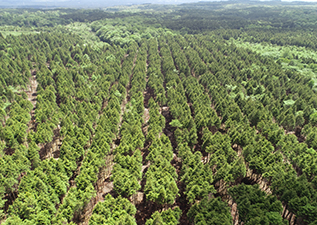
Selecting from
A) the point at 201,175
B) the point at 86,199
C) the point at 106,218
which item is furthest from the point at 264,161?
the point at 86,199

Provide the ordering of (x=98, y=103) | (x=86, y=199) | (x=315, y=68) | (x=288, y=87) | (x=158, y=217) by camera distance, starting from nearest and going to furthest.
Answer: (x=158, y=217) → (x=86, y=199) → (x=98, y=103) → (x=288, y=87) → (x=315, y=68)

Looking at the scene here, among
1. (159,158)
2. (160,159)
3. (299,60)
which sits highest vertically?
(299,60)

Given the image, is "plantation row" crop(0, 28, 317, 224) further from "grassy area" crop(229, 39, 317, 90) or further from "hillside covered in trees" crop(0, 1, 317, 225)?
"grassy area" crop(229, 39, 317, 90)

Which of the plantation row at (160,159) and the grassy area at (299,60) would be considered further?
the grassy area at (299,60)

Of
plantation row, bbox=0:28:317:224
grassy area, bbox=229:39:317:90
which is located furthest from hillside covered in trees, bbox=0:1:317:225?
grassy area, bbox=229:39:317:90

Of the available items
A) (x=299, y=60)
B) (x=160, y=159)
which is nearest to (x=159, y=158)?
(x=160, y=159)

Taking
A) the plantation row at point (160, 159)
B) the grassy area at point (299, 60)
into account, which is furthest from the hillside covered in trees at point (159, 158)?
the grassy area at point (299, 60)

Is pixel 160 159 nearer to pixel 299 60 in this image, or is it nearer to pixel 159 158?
pixel 159 158

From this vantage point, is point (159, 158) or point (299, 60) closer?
point (159, 158)

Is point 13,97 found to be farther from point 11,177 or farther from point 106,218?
point 106,218

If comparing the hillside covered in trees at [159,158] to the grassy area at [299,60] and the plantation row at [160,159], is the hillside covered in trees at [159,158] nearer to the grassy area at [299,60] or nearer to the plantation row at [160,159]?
the plantation row at [160,159]

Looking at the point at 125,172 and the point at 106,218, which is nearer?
the point at 106,218
